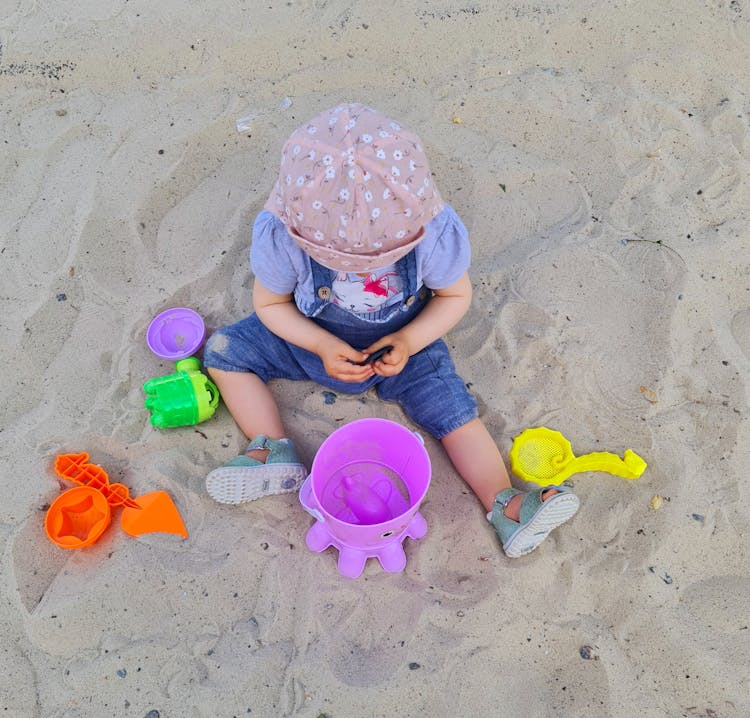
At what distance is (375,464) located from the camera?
6.08 feet

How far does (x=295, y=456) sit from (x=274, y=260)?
524 mm

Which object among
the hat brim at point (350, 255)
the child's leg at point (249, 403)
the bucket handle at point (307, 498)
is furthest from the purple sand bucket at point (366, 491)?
the hat brim at point (350, 255)

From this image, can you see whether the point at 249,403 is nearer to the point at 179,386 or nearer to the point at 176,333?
the point at 179,386

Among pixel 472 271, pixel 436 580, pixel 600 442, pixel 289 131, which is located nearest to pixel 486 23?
pixel 289 131

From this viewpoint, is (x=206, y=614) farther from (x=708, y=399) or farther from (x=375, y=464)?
(x=708, y=399)

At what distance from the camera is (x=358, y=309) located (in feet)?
5.75

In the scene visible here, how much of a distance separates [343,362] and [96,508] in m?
0.72

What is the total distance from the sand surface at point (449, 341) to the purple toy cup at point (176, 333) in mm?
46

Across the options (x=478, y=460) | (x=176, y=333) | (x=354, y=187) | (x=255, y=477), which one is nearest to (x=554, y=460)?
(x=478, y=460)

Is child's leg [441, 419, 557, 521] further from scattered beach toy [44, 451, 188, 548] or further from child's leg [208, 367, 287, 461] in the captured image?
scattered beach toy [44, 451, 188, 548]

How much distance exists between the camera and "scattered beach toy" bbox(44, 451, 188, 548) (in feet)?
5.63

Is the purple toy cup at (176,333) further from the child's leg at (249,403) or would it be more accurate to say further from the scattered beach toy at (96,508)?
the scattered beach toy at (96,508)

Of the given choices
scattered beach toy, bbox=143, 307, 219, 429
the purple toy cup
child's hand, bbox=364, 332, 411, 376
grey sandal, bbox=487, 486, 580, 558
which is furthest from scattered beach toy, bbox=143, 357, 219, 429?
grey sandal, bbox=487, 486, 580, 558

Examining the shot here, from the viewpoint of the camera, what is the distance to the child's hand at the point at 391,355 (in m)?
1.69
